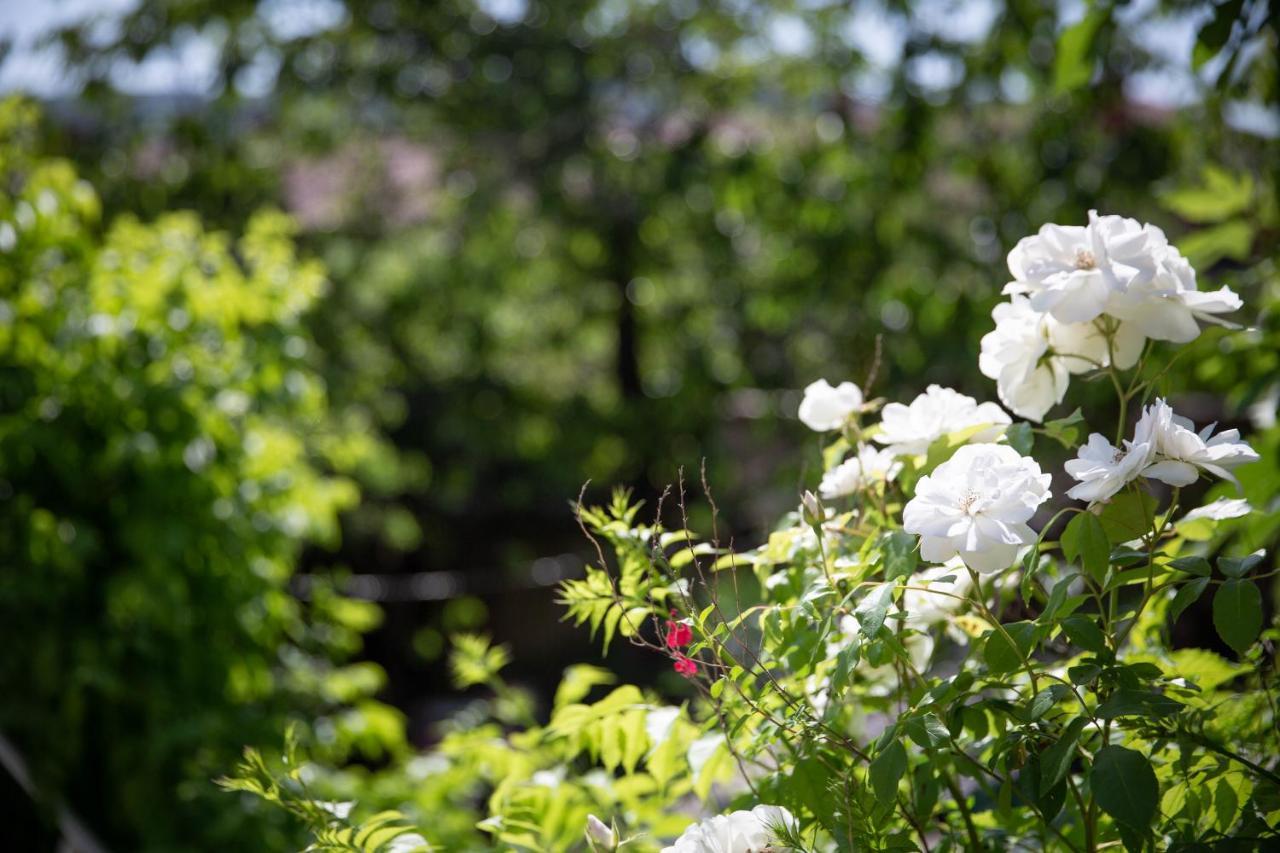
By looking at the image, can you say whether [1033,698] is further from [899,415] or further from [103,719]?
[103,719]

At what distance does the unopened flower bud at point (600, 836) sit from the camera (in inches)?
32.4

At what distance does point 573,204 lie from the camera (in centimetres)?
493

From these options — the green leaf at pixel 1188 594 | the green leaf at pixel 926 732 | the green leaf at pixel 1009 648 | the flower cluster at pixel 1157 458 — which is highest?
the flower cluster at pixel 1157 458

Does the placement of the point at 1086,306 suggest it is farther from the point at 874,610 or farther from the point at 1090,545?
the point at 874,610

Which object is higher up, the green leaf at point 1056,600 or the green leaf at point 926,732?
the green leaf at point 1056,600

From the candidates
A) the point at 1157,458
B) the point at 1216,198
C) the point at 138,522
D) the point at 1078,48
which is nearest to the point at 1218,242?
the point at 1216,198

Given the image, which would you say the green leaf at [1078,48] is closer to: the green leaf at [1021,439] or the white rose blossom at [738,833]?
the green leaf at [1021,439]

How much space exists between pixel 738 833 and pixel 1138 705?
0.90ft

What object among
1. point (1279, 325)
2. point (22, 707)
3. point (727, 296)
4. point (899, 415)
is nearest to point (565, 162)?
point (727, 296)

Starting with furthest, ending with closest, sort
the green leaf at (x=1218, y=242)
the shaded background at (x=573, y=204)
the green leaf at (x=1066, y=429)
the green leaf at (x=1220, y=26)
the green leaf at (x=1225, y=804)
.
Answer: the shaded background at (x=573, y=204), the green leaf at (x=1218, y=242), the green leaf at (x=1220, y=26), the green leaf at (x=1066, y=429), the green leaf at (x=1225, y=804)

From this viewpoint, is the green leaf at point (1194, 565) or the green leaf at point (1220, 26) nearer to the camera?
the green leaf at point (1194, 565)

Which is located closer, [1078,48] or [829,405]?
[829,405]

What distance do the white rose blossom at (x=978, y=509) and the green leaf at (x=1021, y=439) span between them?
0.41 ft

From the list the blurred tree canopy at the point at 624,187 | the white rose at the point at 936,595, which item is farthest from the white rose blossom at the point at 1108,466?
the blurred tree canopy at the point at 624,187
